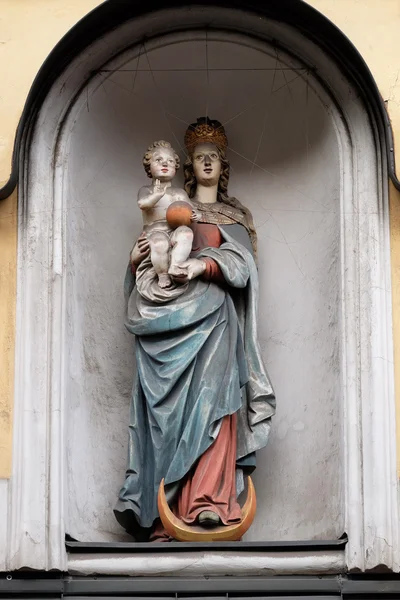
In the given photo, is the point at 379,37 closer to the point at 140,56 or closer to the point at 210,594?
the point at 140,56

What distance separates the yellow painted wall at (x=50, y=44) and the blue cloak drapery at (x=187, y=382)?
2.10 ft

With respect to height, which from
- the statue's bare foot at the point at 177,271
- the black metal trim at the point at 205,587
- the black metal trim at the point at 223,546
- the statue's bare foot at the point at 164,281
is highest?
the statue's bare foot at the point at 177,271

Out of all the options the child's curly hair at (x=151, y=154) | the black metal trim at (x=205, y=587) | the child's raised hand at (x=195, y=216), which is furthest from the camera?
the child's curly hair at (x=151, y=154)

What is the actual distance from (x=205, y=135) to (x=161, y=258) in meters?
0.71

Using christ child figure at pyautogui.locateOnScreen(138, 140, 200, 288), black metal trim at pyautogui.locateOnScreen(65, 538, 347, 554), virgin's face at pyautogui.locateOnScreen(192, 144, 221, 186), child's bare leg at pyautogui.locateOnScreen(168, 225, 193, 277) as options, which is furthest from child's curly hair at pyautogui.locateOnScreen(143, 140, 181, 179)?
black metal trim at pyautogui.locateOnScreen(65, 538, 347, 554)

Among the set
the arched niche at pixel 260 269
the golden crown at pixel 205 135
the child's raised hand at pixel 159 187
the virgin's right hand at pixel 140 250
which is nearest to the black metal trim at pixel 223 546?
the arched niche at pixel 260 269

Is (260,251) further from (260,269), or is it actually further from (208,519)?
(208,519)

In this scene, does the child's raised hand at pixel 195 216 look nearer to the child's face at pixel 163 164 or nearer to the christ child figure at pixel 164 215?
the christ child figure at pixel 164 215

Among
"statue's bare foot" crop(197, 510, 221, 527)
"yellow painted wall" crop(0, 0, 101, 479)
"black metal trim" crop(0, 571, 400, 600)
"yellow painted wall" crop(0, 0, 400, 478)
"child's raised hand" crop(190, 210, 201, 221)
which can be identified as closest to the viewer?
"black metal trim" crop(0, 571, 400, 600)

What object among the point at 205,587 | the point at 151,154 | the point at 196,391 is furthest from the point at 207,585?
the point at 151,154

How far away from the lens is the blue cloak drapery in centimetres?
829

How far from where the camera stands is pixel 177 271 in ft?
27.5

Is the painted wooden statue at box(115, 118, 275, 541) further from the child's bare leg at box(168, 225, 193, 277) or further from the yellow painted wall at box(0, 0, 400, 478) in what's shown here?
the yellow painted wall at box(0, 0, 400, 478)

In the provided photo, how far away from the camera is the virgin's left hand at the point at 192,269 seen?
8391 millimetres
